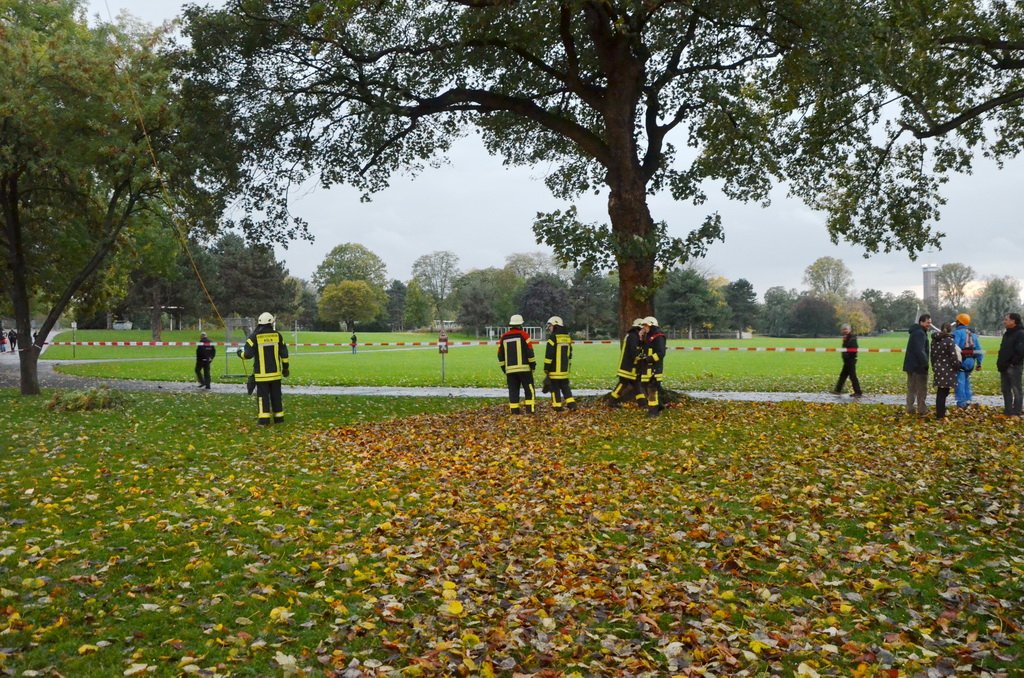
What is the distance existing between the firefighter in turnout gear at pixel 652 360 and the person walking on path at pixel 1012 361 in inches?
250

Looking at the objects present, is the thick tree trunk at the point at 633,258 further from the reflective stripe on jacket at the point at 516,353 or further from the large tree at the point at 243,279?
the large tree at the point at 243,279

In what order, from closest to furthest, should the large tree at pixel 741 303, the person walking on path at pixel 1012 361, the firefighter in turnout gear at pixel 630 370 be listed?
the person walking on path at pixel 1012 361 < the firefighter in turnout gear at pixel 630 370 < the large tree at pixel 741 303

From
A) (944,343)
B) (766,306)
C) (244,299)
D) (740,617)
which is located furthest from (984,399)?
(766,306)

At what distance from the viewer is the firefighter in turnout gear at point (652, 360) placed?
14898mm

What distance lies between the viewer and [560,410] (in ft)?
52.9

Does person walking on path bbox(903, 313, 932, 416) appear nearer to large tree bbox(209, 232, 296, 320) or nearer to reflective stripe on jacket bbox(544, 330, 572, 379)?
reflective stripe on jacket bbox(544, 330, 572, 379)

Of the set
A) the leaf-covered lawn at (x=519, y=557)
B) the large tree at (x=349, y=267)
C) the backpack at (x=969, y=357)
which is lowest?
the leaf-covered lawn at (x=519, y=557)

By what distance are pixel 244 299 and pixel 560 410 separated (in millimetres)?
68661

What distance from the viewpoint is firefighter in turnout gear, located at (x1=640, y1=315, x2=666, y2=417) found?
48.9 feet

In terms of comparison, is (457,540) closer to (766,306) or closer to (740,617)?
(740,617)

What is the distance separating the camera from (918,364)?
47.8 feet

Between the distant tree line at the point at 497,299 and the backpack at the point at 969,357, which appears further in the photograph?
the distant tree line at the point at 497,299

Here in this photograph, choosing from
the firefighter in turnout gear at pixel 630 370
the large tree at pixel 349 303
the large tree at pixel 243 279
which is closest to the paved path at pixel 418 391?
the firefighter in turnout gear at pixel 630 370

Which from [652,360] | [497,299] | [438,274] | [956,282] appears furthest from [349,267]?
[652,360]
